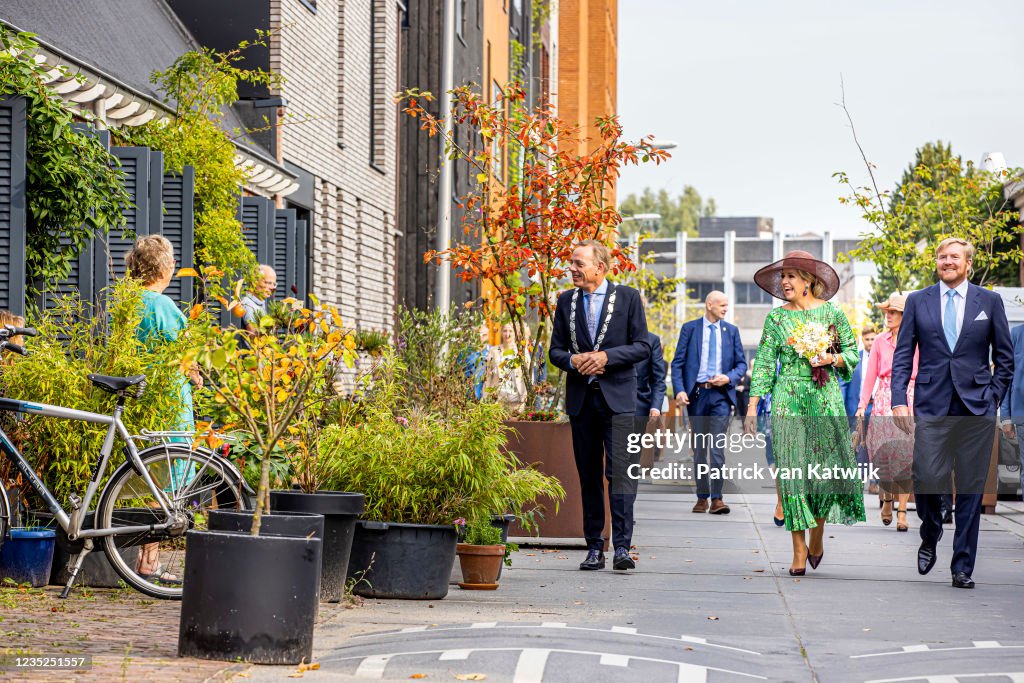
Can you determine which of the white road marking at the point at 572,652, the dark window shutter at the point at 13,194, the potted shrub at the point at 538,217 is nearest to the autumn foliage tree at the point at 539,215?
the potted shrub at the point at 538,217

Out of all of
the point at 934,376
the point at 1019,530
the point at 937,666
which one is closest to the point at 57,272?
the point at 934,376

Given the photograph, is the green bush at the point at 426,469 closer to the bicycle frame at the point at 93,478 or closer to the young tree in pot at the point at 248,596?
the bicycle frame at the point at 93,478

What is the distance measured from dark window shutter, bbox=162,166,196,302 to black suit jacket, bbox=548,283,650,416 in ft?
13.7

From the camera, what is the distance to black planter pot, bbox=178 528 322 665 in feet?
19.2

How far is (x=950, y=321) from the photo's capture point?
31.0ft

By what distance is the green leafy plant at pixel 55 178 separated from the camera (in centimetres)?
995

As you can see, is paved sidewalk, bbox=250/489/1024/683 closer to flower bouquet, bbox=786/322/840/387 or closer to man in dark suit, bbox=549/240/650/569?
man in dark suit, bbox=549/240/650/569

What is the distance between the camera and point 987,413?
9312mm

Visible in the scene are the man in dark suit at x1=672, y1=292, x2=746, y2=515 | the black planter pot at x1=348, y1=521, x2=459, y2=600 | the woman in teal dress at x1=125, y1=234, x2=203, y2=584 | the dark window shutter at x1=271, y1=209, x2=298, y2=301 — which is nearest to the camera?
the black planter pot at x1=348, y1=521, x2=459, y2=600

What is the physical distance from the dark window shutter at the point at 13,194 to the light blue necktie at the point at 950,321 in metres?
5.95

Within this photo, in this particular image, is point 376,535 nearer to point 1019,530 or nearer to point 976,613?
point 976,613

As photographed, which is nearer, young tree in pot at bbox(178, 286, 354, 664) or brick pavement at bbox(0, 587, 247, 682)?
brick pavement at bbox(0, 587, 247, 682)

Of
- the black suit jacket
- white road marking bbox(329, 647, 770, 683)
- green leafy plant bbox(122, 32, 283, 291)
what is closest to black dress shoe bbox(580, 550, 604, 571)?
the black suit jacket

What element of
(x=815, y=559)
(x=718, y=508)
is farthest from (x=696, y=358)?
(x=815, y=559)
